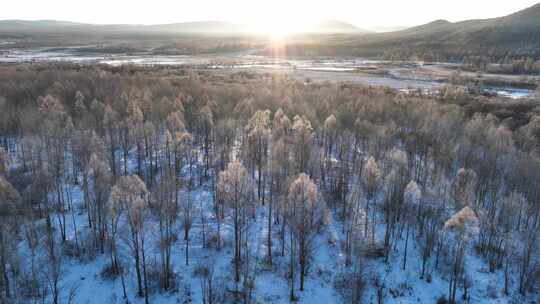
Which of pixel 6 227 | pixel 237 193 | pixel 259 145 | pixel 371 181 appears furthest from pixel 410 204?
pixel 6 227

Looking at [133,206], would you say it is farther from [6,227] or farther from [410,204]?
[410,204]

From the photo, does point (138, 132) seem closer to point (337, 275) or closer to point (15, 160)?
point (15, 160)

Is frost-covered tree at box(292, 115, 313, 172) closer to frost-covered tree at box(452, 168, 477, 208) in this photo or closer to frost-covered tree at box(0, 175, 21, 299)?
frost-covered tree at box(452, 168, 477, 208)

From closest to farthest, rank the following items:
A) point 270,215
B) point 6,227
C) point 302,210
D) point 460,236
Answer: point 6,227 → point 460,236 → point 302,210 → point 270,215

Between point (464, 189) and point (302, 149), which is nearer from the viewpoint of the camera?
point (464, 189)

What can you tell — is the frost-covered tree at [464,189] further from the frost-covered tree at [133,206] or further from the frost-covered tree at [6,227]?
the frost-covered tree at [6,227]

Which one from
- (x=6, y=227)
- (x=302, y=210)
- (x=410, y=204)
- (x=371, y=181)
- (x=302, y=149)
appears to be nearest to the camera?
(x=6, y=227)

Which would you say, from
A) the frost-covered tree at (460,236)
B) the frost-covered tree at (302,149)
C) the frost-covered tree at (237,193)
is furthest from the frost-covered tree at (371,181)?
the frost-covered tree at (237,193)

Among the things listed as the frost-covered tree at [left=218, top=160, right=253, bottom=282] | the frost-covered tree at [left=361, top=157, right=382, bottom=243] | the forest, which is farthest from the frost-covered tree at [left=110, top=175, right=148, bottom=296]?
the frost-covered tree at [left=361, top=157, right=382, bottom=243]
